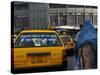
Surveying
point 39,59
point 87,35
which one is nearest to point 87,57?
point 87,35

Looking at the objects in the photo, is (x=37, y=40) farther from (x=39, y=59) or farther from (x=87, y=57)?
(x=87, y=57)

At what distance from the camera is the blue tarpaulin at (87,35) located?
9.71 ft

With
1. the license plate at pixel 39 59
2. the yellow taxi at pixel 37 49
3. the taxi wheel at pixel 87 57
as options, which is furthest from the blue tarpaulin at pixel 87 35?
the license plate at pixel 39 59

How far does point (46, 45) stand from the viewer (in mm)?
2789

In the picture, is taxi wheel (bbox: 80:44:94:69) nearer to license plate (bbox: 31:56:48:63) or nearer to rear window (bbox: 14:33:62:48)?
rear window (bbox: 14:33:62:48)

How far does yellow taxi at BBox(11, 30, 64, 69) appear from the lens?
2.67 meters

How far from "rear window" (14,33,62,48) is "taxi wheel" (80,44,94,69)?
0.33m

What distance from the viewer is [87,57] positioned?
303 centimetres

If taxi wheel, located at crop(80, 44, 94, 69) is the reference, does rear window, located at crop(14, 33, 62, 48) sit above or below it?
above

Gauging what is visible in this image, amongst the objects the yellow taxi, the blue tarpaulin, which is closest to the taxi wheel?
the blue tarpaulin

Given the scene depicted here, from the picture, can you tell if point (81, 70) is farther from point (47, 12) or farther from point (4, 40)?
point (4, 40)

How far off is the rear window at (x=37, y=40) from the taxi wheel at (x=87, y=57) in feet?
1.09

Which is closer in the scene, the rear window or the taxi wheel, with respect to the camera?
the rear window

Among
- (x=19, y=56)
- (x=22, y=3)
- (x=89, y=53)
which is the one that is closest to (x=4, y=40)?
(x=19, y=56)
